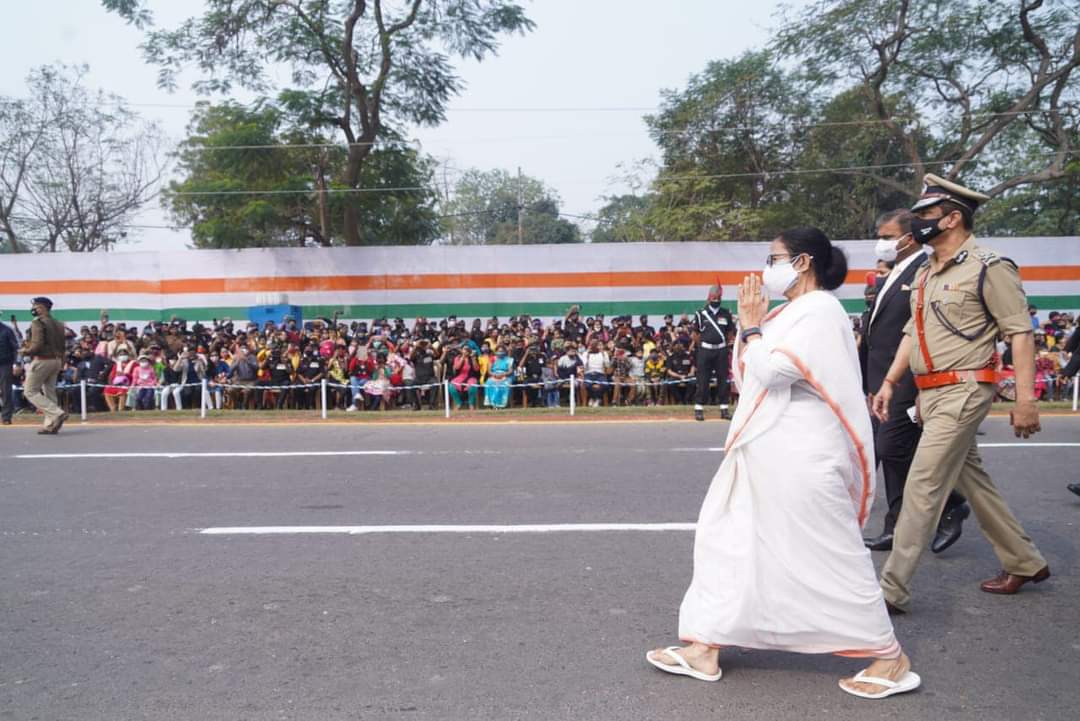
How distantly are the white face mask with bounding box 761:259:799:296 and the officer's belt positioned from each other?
4.21 feet

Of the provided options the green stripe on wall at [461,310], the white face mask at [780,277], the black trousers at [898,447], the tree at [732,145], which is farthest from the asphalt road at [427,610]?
the tree at [732,145]

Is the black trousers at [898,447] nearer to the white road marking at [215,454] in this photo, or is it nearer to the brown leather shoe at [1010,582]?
the brown leather shoe at [1010,582]

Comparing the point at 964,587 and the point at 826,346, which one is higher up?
the point at 826,346

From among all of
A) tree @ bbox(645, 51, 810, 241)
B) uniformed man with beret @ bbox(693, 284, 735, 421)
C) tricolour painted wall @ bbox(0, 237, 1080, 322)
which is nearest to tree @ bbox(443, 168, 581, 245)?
tree @ bbox(645, 51, 810, 241)

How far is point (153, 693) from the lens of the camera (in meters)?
3.39

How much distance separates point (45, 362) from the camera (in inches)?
445

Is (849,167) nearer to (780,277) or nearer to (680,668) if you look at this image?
(780,277)

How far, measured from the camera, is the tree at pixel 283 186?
71.4 feet

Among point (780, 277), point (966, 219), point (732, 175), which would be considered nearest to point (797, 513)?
point (780, 277)

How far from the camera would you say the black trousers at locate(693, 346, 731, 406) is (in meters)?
12.0

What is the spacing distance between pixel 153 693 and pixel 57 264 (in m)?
→ 20.4

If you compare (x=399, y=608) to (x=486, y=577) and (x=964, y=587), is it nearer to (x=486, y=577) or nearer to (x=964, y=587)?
(x=486, y=577)

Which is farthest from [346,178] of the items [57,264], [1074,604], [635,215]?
[1074,604]

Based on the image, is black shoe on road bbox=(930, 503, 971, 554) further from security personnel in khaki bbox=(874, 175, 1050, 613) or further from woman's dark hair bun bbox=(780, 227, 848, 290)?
woman's dark hair bun bbox=(780, 227, 848, 290)
